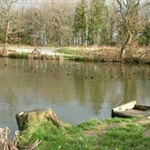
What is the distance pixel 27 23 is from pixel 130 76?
3331 cm

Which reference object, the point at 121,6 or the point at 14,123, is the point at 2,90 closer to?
the point at 14,123

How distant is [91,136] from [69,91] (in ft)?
31.3

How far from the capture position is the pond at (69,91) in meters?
12.8

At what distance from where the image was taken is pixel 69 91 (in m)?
17.4

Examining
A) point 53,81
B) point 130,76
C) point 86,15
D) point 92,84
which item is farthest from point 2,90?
point 86,15

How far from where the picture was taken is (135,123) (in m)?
9.41

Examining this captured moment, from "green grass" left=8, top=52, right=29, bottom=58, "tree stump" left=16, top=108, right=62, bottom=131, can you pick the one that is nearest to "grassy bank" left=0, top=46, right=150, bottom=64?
"green grass" left=8, top=52, right=29, bottom=58

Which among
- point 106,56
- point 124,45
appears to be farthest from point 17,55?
point 124,45

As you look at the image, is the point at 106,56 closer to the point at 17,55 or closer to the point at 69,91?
the point at 17,55

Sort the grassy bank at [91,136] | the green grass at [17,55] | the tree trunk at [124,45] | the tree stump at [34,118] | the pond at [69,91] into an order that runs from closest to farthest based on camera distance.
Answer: the grassy bank at [91,136]
the tree stump at [34,118]
the pond at [69,91]
the tree trunk at [124,45]
the green grass at [17,55]

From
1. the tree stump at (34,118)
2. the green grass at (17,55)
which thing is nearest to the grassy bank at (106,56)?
the green grass at (17,55)

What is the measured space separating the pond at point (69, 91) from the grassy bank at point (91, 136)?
82.9 inches

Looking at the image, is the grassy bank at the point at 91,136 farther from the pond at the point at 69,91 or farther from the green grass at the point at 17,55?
the green grass at the point at 17,55

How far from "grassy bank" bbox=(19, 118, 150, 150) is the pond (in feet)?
6.91
